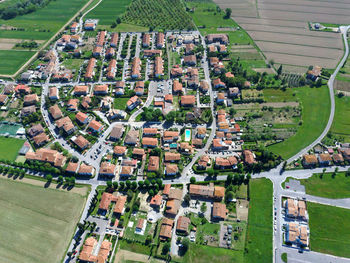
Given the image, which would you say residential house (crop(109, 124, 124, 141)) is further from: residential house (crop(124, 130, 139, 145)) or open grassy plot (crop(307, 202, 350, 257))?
open grassy plot (crop(307, 202, 350, 257))

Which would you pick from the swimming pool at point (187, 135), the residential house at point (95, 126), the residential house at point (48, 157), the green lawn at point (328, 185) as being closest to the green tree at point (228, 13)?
the swimming pool at point (187, 135)

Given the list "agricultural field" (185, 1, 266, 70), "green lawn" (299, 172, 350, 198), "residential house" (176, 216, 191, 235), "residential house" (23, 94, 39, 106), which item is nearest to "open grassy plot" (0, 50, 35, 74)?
"residential house" (23, 94, 39, 106)

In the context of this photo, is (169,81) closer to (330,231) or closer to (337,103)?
(337,103)

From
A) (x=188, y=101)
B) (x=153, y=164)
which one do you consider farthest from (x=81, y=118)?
(x=188, y=101)

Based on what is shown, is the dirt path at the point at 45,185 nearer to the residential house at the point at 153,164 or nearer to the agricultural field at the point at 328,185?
the residential house at the point at 153,164

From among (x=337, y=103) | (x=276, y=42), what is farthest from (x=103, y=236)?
(x=276, y=42)

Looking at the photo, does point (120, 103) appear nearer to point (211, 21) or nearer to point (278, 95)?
point (278, 95)
